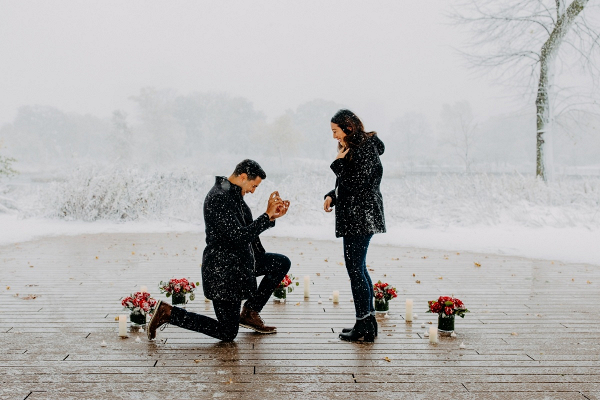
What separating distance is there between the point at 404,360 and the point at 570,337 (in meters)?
1.33

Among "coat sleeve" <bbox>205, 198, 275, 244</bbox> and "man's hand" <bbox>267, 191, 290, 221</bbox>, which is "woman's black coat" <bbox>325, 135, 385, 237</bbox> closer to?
"man's hand" <bbox>267, 191, 290, 221</bbox>

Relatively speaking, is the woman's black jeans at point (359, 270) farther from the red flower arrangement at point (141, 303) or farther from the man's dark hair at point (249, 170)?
the red flower arrangement at point (141, 303)

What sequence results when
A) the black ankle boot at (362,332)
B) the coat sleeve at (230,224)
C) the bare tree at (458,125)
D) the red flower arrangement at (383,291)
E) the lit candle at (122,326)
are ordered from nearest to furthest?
1. the coat sleeve at (230,224)
2. the black ankle boot at (362,332)
3. the lit candle at (122,326)
4. the red flower arrangement at (383,291)
5. the bare tree at (458,125)

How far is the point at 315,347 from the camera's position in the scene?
3.39m

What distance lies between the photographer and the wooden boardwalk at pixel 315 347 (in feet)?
8.92

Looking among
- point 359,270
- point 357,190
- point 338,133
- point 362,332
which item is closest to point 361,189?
point 357,190

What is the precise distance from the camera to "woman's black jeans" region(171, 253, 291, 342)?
10.7ft

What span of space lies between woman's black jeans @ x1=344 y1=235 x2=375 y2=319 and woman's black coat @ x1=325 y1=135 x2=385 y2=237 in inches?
2.9

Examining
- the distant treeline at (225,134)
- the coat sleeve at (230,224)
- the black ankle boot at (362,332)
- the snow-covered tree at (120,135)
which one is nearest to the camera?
the coat sleeve at (230,224)

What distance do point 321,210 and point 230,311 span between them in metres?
8.32

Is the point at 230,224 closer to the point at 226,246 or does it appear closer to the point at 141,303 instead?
the point at 226,246

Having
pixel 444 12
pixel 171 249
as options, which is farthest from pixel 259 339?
pixel 444 12

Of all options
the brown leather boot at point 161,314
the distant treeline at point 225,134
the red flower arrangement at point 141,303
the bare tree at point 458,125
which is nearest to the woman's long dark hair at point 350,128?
the brown leather boot at point 161,314

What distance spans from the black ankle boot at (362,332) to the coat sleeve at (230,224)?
3.00 ft
